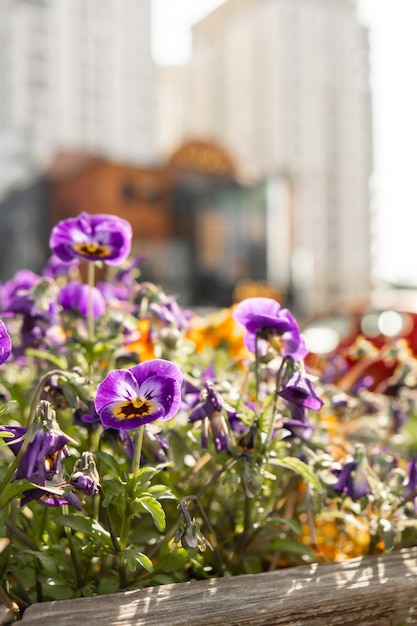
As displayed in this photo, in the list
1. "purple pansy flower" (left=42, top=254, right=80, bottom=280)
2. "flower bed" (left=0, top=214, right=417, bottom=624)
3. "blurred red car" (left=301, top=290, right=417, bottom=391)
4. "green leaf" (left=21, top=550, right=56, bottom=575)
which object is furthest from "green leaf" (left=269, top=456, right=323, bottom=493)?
"blurred red car" (left=301, top=290, right=417, bottom=391)

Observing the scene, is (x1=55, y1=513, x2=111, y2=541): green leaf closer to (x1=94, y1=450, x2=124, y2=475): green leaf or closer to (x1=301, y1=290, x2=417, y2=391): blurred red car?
(x1=94, y1=450, x2=124, y2=475): green leaf

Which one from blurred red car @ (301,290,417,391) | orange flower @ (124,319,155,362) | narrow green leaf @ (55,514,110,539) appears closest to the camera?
narrow green leaf @ (55,514,110,539)

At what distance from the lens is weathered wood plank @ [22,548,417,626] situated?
2.93 ft

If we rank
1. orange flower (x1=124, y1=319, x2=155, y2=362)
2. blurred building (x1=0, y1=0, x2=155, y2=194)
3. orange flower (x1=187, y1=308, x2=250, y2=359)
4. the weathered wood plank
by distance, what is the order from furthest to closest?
1. blurred building (x1=0, y1=0, x2=155, y2=194)
2. orange flower (x1=187, y1=308, x2=250, y2=359)
3. orange flower (x1=124, y1=319, x2=155, y2=362)
4. the weathered wood plank

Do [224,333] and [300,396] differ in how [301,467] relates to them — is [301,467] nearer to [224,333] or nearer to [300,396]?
[300,396]

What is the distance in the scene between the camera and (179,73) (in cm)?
8619

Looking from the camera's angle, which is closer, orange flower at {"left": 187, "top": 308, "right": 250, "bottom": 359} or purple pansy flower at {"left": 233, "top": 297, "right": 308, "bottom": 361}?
purple pansy flower at {"left": 233, "top": 297, "right": 308, "bottom": 361}

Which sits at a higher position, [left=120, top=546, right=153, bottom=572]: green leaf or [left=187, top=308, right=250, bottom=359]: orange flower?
[left=187, top=308, right=250, bottom=359]: orange flower

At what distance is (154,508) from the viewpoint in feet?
3.17

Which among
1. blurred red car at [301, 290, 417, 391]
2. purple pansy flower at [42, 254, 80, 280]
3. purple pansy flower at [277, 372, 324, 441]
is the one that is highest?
purple pansy flower at [42, 254, 80, 280]

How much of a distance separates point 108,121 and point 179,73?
1663cm

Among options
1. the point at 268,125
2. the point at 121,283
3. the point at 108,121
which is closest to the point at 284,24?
the point at 268,125

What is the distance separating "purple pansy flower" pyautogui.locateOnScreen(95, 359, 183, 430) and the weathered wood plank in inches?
8.6

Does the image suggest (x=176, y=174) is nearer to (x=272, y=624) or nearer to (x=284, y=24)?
(x=272, y=624)
